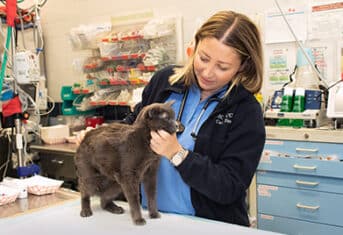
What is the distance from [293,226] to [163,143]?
5.64 ft

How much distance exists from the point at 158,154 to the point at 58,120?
2.95 metres

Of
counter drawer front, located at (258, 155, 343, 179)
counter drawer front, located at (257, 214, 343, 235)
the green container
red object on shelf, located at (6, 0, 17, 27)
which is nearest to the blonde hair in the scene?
red object on shelf, located at (6, 0, 17, 27)

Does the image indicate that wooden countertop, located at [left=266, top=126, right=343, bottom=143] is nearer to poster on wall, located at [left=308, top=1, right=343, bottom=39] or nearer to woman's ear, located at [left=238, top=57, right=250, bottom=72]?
poster on wall, located at [left=308, top=1, right=343, bottom=39]

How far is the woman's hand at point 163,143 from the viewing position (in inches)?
45.3

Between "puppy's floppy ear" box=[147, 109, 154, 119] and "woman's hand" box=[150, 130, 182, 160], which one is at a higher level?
"puppy's floppy ear" box=[147, 109, 154, 119]

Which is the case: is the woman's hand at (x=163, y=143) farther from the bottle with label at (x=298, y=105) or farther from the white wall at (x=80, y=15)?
the white wall at (x=80, y=15)

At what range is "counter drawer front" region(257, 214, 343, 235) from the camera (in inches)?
95.3

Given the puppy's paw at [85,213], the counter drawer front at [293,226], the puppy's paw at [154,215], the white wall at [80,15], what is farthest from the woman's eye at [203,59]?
the white wall at [80,15]

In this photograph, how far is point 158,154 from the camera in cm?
120

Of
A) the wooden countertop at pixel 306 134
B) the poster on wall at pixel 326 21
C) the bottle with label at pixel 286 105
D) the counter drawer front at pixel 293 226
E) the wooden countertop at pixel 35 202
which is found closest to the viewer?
the wooden countertop at pixel 35 202

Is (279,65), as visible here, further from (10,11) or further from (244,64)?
(10,11)

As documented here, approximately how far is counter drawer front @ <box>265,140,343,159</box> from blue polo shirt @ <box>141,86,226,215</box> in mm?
1214

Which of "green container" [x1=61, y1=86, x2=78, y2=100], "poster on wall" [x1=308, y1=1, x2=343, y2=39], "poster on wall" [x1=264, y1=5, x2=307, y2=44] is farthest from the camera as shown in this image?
"green container" [x1=61, y1=86, x2=78, y2=100]

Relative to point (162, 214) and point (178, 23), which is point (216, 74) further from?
point (178, 23)
